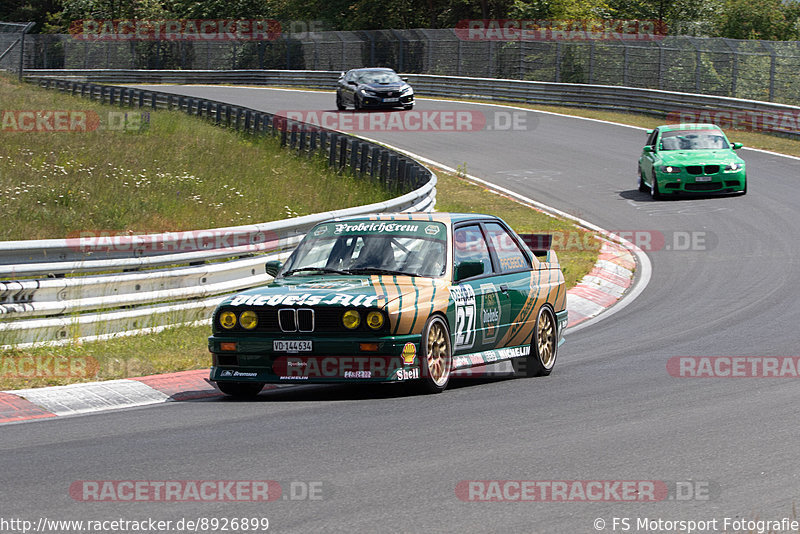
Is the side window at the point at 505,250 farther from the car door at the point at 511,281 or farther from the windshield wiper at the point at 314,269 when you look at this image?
the windshield wiper at the point at 314,269

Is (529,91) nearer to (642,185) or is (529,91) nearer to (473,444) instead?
(642,185)

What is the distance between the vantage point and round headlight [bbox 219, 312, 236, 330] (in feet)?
29.8

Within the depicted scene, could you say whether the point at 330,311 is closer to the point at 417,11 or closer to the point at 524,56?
the point at 524,56

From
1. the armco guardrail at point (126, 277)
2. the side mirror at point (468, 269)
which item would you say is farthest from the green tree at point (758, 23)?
the side mirror at point (468, 269)

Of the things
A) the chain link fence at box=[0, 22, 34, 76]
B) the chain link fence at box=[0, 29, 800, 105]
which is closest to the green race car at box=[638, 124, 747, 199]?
the chain link fence at box=[0, 29, 800, 105]

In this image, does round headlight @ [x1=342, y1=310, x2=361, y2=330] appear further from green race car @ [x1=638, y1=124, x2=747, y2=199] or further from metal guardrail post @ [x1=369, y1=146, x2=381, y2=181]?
green race car @ [x1=638, y1=124, x2=747, y2=199]

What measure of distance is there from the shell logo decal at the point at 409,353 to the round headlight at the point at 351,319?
1.35 feet

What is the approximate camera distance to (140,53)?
206 ft

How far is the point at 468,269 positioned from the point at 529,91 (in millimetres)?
35821

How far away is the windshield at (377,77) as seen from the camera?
40.2m

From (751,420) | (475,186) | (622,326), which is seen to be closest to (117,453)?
(751,420)

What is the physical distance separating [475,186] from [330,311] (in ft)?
61.1

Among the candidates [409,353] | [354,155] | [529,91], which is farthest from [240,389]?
[529,91]

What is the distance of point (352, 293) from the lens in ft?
29.6
